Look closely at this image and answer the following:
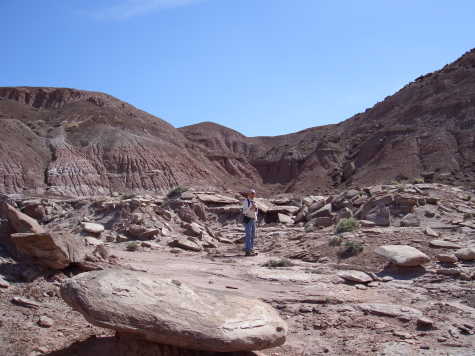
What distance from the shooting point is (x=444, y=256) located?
7.69 m

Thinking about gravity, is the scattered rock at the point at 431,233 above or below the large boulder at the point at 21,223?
below

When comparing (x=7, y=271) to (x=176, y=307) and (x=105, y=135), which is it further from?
(x=105, y=135)

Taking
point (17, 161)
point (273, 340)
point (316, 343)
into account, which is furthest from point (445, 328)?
point (17, 161)

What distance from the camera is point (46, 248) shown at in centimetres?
540

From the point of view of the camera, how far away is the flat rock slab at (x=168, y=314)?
11.9 ft

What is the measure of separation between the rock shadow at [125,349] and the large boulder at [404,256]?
4.66m

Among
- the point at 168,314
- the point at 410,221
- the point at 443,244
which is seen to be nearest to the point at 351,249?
the point at 443,244

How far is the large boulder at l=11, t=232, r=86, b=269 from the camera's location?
5332mm

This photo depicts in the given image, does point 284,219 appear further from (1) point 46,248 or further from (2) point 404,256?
(1) point 46,248

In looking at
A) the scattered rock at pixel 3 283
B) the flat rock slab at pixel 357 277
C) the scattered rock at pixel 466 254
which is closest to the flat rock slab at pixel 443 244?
the scattered rock at pixel 466 254

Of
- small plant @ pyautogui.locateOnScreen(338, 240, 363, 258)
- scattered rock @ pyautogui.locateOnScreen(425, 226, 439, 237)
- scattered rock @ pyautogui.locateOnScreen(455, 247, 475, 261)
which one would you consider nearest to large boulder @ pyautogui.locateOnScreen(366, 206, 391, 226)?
scattered rock @ pyautogui.locateOnScreen(425, 226, 439, 237)

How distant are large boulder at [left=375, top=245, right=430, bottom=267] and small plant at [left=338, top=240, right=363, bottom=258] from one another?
113 cm

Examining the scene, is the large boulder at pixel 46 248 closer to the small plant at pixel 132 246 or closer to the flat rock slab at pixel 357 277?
the flat rock slab at pixel 357 277

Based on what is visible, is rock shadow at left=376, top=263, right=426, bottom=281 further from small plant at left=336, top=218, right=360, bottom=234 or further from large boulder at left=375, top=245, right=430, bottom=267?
small plant at left=336, top=218, right=360, bottom=234
